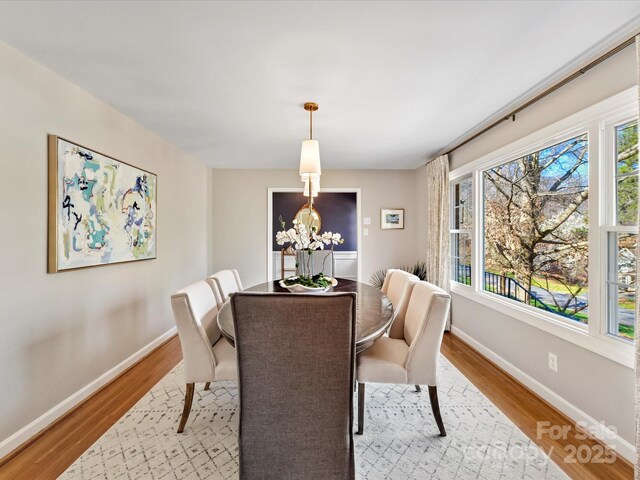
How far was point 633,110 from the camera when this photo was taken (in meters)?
1.71

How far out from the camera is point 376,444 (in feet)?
6.06

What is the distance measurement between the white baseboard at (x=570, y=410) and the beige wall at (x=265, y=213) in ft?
7.91

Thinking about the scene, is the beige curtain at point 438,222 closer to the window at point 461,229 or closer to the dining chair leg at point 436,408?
the window at point 461,229

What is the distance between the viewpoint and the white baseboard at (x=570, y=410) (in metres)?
1.73

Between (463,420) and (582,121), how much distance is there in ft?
7.03

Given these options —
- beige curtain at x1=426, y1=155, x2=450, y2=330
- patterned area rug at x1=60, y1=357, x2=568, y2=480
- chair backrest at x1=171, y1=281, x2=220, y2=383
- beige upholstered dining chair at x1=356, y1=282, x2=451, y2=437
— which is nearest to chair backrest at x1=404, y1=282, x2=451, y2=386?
beige upholstered dining chair at x1=356, y1=282, x2=451, y2=437

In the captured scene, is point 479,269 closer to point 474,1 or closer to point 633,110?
point 633,110

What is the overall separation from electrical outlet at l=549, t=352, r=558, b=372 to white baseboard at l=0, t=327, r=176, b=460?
11.7ft

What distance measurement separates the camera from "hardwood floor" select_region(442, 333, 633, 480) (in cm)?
166

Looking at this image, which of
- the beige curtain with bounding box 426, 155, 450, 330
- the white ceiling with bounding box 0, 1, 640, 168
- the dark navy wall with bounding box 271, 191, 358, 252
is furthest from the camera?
the dark navy wall with bounding box 271, 191, 358, 252

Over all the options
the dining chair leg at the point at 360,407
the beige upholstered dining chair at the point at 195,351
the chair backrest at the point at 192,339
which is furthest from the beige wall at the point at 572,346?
the chair backrest at the point at 192,339

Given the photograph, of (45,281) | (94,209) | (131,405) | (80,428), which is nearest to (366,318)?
(131,405)

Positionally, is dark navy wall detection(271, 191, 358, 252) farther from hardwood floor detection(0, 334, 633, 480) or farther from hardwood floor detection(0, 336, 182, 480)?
hardwood floor detection(0, 336, 182, 480)

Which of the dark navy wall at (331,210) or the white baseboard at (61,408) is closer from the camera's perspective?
the white baseboard at (61,408)
